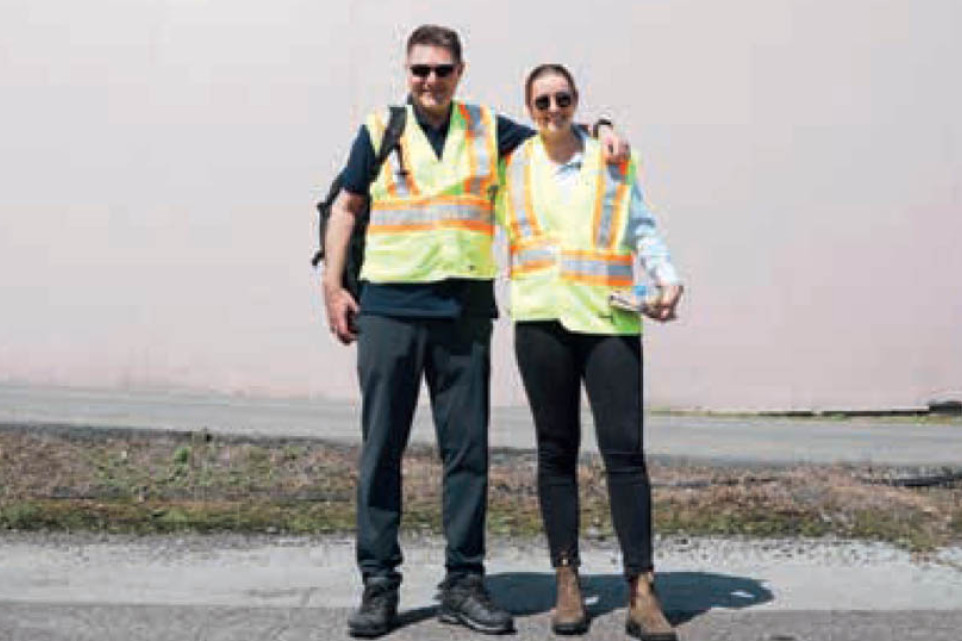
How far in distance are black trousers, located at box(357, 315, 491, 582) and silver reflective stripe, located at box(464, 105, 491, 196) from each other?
0.43m

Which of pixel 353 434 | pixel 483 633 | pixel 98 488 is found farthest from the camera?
pixel 353 434

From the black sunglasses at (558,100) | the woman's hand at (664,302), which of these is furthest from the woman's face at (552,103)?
the woman's hand at (664,302)

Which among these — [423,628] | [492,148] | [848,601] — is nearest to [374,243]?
[492,148]

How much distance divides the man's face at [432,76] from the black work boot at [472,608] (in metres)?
1.54

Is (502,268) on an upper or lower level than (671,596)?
upper

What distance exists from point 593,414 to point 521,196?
2.42ft

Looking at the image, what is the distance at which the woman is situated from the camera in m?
4.47

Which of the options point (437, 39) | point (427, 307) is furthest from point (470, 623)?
point (437, 39)

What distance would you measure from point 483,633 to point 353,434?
4.00 metres

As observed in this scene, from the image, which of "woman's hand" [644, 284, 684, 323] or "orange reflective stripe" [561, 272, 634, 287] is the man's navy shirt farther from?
"woman's hand" [644, 284, 684, 323]

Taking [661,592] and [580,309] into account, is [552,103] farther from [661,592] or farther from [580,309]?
[661,592]

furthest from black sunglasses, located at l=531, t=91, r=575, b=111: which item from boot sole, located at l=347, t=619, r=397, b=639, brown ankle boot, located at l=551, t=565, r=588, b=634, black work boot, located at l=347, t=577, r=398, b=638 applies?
boot sole, located at l=347, t=619, r=397, b=639

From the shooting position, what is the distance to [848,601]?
4.98 m

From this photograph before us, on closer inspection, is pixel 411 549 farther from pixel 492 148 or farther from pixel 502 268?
pixel 502 268
